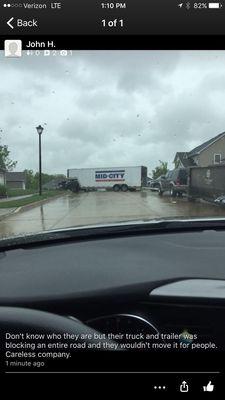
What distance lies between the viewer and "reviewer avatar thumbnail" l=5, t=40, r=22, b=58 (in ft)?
6.64

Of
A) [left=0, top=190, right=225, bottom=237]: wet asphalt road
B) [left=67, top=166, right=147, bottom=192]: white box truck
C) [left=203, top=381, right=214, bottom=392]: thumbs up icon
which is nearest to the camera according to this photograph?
[left=203, top=381, right=214, bottom=392]: thumbs up icon

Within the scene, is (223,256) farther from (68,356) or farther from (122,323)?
(68,356)

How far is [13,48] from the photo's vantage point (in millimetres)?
2035

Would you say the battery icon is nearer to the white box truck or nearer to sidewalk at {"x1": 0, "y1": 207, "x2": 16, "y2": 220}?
the white box truck

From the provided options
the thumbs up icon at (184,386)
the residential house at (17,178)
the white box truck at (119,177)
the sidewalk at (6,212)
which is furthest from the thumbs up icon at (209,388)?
the sidewalk at (6,212)

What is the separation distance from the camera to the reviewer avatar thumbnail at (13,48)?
2025 mm

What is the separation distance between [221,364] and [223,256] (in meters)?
0.46

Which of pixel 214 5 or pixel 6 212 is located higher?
pixel 214 5

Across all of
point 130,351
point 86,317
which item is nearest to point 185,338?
point 130,351

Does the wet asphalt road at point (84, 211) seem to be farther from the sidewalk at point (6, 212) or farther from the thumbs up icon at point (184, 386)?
the thumbs up icon at point (184, 386)

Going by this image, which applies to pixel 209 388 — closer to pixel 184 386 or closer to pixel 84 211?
pixel 184 386

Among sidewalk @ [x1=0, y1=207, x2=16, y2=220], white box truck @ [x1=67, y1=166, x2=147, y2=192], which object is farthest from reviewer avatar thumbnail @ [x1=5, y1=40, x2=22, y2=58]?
sidewalk @ [x1=0, y1=207, x2=16, y2=220]

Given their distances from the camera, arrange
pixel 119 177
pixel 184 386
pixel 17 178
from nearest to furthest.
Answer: pixel 184 386 < pixel 17 178 < pixel 119 177

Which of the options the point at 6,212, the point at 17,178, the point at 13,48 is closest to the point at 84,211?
the point at 17,178
